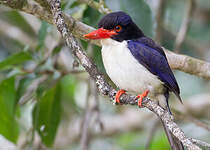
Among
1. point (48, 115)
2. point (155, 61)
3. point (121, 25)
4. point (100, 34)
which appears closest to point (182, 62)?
point (155, 61)

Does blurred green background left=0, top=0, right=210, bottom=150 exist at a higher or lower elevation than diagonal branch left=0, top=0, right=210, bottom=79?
lower

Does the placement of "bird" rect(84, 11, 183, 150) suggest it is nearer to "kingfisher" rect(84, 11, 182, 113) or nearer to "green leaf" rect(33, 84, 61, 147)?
"kingfisher" rect(84, 11, 182, 113)

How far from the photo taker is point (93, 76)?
2459 mm

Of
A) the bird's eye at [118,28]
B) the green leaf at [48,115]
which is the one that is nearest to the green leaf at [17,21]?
the green leaf at [48,115]

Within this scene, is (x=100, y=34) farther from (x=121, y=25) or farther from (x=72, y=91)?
(x=72, y=91)

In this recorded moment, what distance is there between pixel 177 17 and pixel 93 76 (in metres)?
4.21

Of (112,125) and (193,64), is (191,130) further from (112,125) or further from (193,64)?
(193,64)

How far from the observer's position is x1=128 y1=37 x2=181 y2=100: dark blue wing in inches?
123

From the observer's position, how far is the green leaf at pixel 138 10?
138 inches

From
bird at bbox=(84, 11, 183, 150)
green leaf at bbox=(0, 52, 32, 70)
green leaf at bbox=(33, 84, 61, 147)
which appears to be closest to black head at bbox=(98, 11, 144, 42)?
bird at bbox=(84, 11, 183, 150)

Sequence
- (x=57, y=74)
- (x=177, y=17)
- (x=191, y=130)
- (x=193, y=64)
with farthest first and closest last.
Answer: (x=177, y=17) → (x=191, y=130) → (x=57, y=74) → (x=193, y=64)

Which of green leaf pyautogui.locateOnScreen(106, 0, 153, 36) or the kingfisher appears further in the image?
green leaf pyautogui.locateOnScreen(106, 0, 153, 36)

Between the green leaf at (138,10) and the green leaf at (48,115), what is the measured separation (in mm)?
941

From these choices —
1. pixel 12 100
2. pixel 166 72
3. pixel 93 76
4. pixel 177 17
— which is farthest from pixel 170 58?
pixel 177 17
